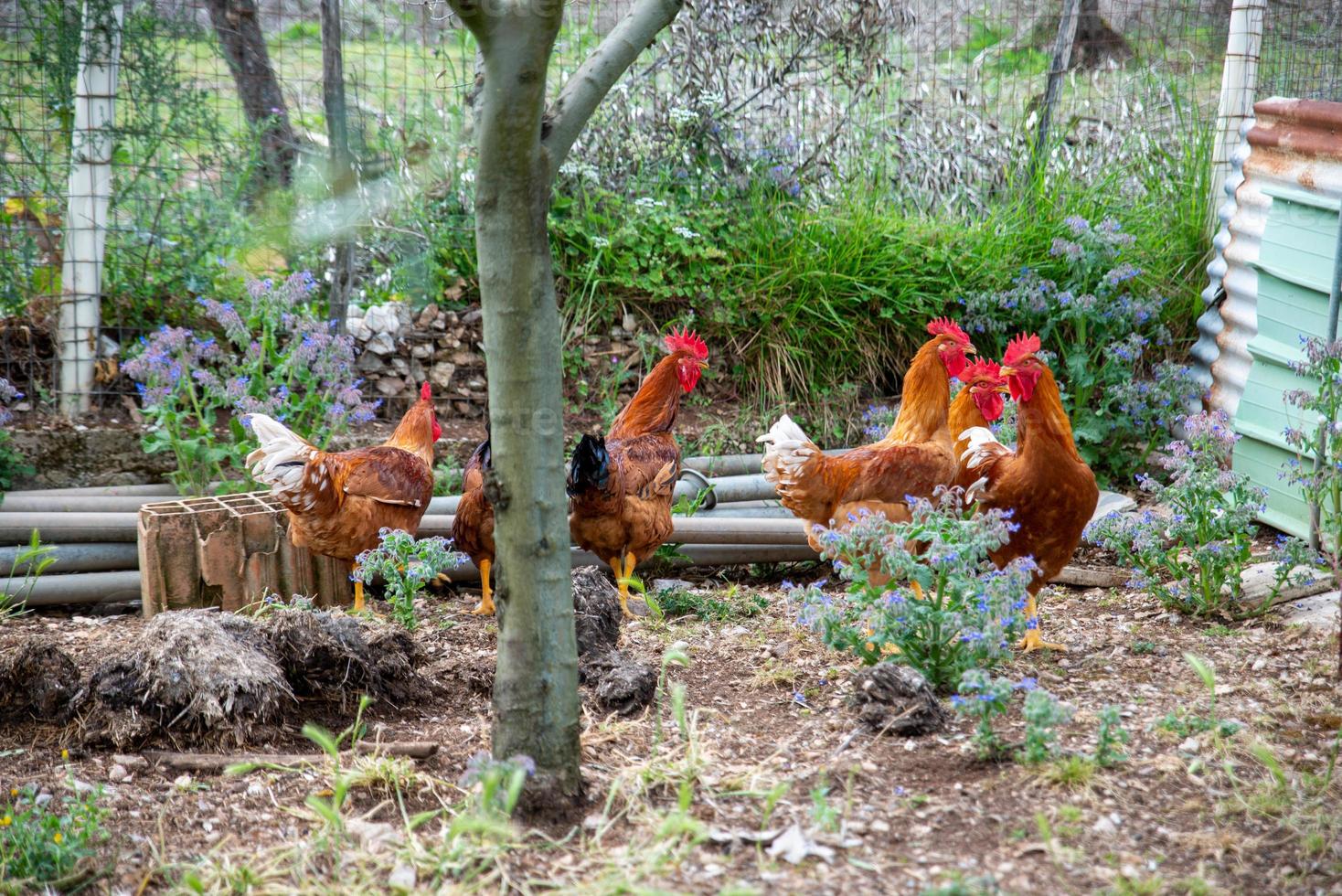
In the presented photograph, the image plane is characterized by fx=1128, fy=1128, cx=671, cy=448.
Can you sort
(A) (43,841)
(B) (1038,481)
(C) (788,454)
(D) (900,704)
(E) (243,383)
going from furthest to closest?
1. (E) (243,383)
2. (C) (788,454)
3. (B) (1038,481)
4. (D) (900,704)
5. (A) (43,841)

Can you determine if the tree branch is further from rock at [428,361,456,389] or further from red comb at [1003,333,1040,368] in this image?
rock at [428,361,456,389]

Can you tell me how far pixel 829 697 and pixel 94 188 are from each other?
4.60m

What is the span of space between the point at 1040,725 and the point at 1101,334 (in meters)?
4.37

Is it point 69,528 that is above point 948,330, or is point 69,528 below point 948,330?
below

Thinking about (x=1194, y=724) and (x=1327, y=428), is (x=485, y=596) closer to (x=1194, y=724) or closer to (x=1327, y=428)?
(x=1194, y=724)

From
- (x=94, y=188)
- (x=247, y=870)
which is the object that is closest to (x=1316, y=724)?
(x=247, y=870)

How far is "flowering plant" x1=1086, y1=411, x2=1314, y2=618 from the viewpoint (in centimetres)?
412

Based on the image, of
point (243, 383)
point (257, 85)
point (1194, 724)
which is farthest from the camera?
point (257, 85)

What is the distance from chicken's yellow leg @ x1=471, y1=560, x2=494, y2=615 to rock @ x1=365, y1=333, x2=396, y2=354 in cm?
207

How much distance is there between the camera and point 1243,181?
5809 millimetres

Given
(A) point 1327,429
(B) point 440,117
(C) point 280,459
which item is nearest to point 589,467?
(C) point 280,459

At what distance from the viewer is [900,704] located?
10.1 ft

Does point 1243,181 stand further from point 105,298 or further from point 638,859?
point 105,298

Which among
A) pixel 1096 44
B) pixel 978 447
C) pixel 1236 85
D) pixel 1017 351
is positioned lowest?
pixel 978 447
